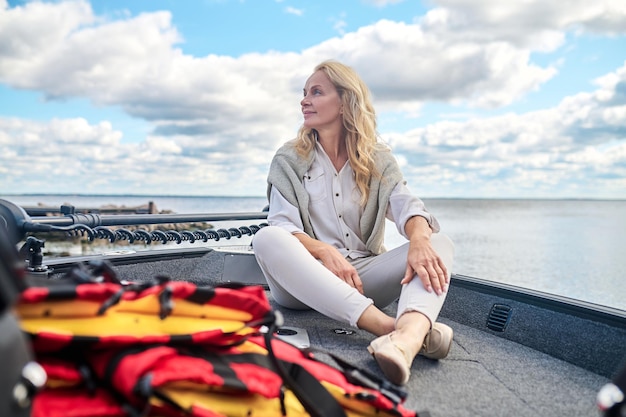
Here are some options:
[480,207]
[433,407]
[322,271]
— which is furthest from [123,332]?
[480,207]

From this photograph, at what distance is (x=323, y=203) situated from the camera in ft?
6.97

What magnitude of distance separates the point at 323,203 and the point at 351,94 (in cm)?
45

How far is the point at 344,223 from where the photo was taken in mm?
2111

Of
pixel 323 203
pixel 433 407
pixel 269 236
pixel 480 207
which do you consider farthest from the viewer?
pixel 480 207

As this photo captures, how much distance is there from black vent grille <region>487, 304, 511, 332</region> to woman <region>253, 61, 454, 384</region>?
1.26ft

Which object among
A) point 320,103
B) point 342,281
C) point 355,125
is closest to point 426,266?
point 342,281

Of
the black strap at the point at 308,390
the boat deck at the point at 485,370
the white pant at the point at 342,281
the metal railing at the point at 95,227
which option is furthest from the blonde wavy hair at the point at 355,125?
the black strap at the point at 308,390

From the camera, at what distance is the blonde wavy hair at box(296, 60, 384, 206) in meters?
2.11

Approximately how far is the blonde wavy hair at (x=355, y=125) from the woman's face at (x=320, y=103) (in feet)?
0.08

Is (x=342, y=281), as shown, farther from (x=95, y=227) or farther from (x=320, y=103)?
(x=95, y=227)

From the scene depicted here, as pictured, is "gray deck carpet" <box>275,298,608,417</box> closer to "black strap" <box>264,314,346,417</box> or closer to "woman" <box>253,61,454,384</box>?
"woman" <box>253,61,454,384</box>

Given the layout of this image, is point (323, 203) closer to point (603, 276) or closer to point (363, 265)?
point (363, 265)

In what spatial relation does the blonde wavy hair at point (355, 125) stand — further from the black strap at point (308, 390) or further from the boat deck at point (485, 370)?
the black strap at point (308, 390)

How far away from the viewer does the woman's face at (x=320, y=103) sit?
7.01 feet
